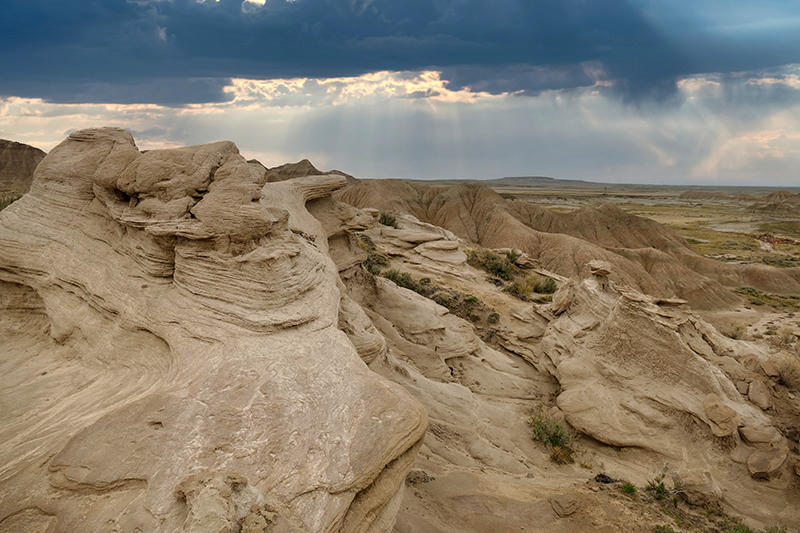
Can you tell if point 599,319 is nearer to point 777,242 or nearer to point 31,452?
point 31,452

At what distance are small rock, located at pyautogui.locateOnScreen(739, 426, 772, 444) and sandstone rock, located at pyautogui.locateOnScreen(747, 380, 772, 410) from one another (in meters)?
1.20

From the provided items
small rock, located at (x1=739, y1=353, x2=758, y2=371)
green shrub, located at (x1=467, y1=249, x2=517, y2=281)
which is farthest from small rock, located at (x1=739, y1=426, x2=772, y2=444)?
green shrub, located at (x1=467, y1=249, x2=517, y2=281)

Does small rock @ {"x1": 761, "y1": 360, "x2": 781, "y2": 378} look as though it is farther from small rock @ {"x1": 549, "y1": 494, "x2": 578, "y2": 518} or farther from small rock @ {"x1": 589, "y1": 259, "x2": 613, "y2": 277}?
small rock @ {"x1": 549, "y1": 494, "x2": 578, "y2": 518}

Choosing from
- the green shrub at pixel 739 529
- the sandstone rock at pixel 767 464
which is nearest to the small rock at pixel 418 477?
the green shrub at pixel 739 529

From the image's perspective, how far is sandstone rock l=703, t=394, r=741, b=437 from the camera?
32.4ft

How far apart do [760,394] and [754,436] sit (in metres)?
1.75

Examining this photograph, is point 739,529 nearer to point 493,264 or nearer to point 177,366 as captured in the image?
point 177,366

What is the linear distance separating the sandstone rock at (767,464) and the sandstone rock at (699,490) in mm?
1305

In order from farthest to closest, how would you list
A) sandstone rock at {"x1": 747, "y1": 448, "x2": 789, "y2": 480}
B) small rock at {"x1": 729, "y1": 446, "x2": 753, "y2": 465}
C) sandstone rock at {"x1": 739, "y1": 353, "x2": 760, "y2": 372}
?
sandstone rock at {"x1": 739, "y1": 353, "x2": 760, "y2": 372} → small rock at {"x1": 729, "y1": 446, "x2": 753, "y2": 465} → sandstone rock at {"x1": 747, "y1": 448, "x2": 789, "y2": 480}

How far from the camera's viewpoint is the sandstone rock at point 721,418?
9.88 metres

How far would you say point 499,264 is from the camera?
87.5 feet

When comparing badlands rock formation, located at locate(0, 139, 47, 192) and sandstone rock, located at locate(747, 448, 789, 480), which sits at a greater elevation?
badlands rock formation, located at locate(0, 139, 47, 192)

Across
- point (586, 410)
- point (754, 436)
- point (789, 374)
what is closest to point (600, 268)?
point (586, 410)

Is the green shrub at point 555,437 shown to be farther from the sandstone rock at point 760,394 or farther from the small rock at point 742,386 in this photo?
the sandstone rock at point 760,394
